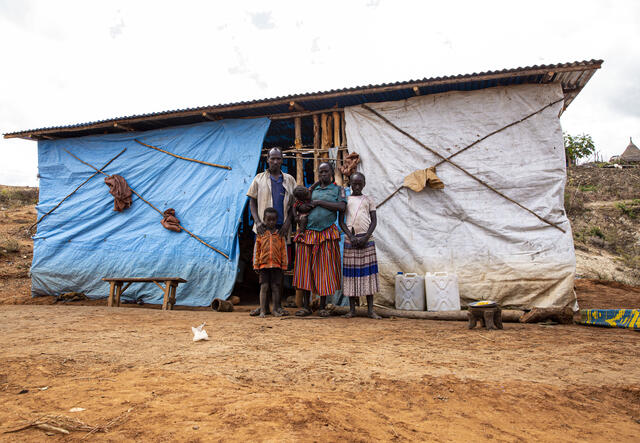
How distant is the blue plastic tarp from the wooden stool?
11.2 feet

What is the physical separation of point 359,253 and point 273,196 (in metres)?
1.29

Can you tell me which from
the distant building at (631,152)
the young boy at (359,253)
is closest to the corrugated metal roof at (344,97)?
the young boy at (359,253)

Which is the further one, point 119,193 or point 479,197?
point 119,193

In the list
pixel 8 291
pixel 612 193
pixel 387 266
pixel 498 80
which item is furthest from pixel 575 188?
pixel 8 291

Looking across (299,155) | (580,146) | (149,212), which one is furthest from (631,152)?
(149,212)

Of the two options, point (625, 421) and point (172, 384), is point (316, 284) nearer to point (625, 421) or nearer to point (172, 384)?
point (172, 384)

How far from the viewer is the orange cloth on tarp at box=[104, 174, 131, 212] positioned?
6340 mm

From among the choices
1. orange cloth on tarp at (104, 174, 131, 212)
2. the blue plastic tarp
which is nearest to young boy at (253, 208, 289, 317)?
the blue plastic tarp

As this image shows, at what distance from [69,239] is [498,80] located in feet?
24.0

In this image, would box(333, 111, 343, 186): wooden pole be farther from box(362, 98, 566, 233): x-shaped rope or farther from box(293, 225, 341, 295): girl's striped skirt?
box(293, 225, 341, 295): girl's striped skirt

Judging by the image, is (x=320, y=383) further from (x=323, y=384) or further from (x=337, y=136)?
(x=337, y=136)

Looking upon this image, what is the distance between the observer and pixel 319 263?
4539mm

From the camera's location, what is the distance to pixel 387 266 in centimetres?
531

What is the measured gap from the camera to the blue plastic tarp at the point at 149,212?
230 inches
